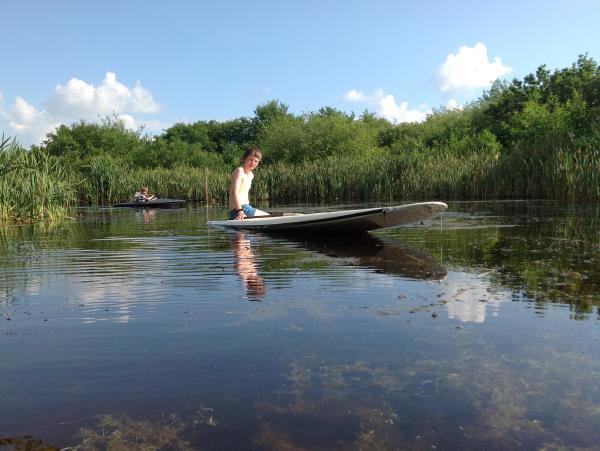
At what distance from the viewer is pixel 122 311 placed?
12.1ft

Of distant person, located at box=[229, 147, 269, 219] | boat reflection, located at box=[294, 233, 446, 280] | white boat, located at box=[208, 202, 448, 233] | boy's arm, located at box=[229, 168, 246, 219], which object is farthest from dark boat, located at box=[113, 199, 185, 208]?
boat reflection, located at box=[294, 233, 446, 280]

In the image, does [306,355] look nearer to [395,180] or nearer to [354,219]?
[354,219]

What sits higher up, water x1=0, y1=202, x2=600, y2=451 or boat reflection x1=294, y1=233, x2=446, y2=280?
boat reflection x1=294, y1=233, x2=446, y2=280

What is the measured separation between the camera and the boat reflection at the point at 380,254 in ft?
16.6

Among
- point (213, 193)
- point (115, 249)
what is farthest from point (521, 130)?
point (115, 249)

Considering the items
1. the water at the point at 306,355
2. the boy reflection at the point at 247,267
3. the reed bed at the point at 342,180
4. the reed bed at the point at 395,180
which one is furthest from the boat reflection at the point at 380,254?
the reed bed at the point at 395,180

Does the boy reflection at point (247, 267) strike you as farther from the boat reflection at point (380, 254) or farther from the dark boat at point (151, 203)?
the dark boat at point (151, 203)

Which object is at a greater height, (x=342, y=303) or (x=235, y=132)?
(x=235, y=132)

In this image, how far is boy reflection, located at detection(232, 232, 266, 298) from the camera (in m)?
4.34

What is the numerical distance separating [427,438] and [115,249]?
632 cm

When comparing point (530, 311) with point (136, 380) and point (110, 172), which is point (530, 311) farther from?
point (110, 172)

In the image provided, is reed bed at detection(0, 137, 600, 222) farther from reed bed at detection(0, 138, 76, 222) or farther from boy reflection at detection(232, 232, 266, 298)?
boy reflection at detection(232, 232, 266, 298)

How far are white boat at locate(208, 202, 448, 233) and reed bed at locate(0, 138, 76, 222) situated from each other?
21.4ft

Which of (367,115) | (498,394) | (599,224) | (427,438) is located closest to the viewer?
(427,438)
